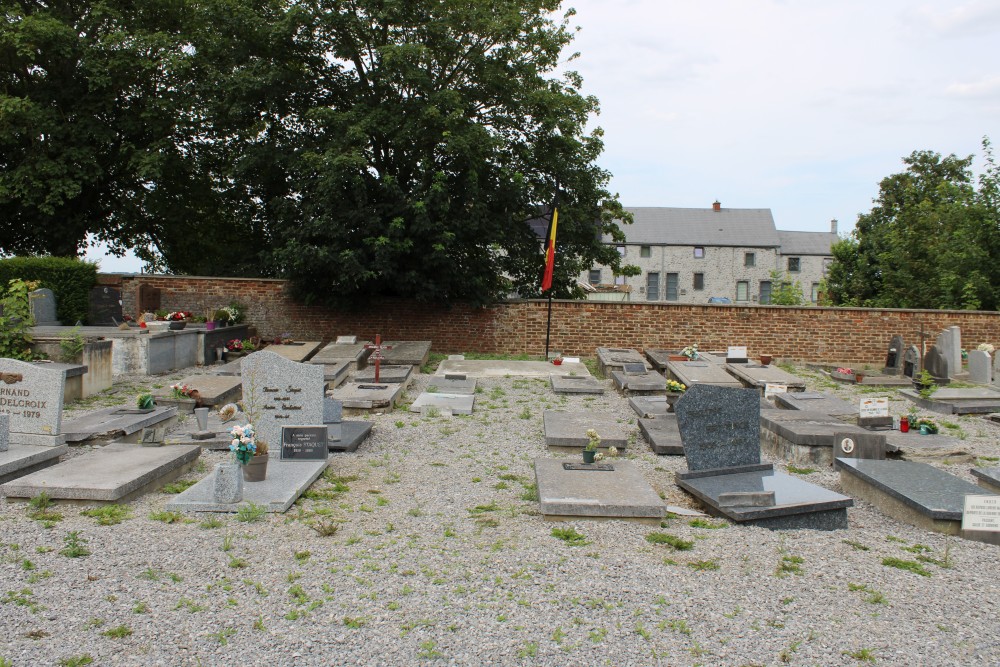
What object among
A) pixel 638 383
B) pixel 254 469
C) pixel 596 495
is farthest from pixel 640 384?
pixel 254 469

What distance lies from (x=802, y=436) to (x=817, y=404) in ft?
9.20

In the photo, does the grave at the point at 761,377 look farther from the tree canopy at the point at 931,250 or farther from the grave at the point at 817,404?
the tree canopy at the point at 931,250

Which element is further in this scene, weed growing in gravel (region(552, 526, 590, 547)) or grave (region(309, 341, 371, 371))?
grave (region(309, 341, 371, 371))

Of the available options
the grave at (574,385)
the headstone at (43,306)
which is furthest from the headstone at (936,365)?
the headstone at (43,306)

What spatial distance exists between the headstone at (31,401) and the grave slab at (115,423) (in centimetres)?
69

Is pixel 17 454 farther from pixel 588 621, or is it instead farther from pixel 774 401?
pixel 774 401

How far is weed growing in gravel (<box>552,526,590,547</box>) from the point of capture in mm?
4996

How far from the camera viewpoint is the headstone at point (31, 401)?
6703 millimetres

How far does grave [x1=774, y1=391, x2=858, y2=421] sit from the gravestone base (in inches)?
330

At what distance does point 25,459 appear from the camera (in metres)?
6.24

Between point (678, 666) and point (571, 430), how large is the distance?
4926 mm

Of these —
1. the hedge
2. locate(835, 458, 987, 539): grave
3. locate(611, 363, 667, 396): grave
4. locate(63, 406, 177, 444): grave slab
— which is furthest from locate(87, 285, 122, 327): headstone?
locate(835, 458, 987, 539): grave

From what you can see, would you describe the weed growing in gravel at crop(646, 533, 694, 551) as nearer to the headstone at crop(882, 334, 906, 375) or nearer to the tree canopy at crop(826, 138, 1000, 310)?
the headstone at crop(882, 334, 906, 375)

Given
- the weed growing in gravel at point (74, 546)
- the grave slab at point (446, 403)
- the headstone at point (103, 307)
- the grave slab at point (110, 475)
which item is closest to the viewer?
the weed growing in gravel at point (74, 546)
